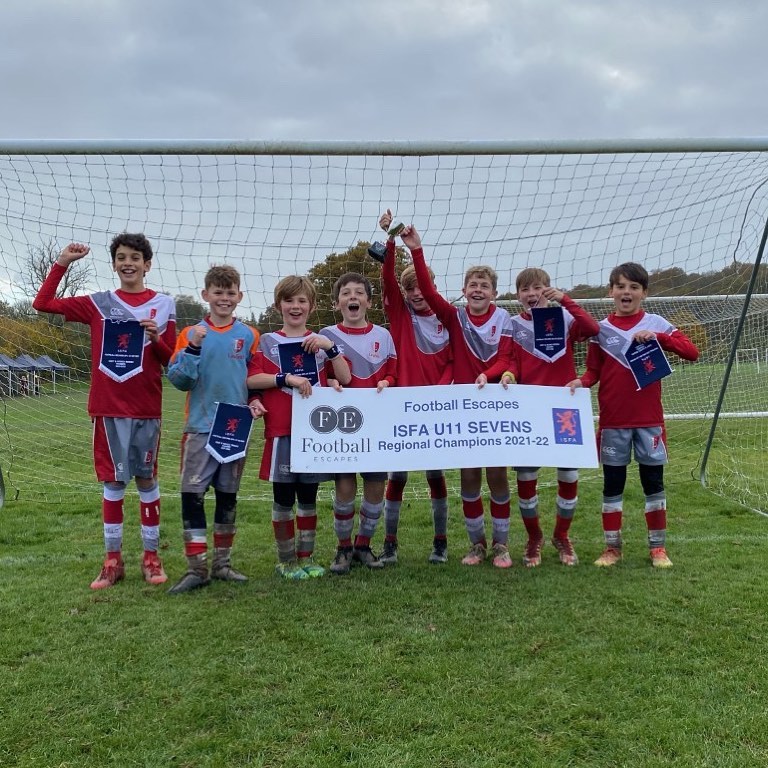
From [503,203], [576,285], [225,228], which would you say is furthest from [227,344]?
[576,285]

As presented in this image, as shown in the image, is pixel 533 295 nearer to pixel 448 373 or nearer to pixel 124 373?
pixel 448 373

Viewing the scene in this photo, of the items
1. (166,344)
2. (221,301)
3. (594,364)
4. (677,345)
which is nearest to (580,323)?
(594,364)

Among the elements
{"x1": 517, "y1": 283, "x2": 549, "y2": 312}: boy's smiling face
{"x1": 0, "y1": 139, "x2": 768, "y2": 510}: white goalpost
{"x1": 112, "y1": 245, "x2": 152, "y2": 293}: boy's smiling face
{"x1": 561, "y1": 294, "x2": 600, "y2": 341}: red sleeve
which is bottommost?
{"x1": 561, "y1": 294, "x2": 600, "y2": 341}: red sleeve

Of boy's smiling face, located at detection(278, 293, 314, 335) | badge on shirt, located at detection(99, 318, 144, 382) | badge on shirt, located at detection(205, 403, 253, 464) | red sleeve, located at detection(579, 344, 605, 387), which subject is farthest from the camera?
red sleeve, located at detection(579, 344, 605, 387)

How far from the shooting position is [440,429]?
3949 millimetres

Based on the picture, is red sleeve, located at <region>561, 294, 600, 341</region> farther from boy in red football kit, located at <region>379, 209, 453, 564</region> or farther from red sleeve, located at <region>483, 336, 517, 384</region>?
boy in red football kit, located at <region>379, 209, 453, 564</region>

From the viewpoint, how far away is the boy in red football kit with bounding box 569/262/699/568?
13.7ft

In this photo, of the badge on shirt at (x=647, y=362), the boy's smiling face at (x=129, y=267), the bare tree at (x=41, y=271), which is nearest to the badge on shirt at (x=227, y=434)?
the boy's smiling face at (x=129, y=267)

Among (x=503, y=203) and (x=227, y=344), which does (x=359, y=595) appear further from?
(x=503, y=203)

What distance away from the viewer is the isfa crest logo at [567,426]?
3.97 meters

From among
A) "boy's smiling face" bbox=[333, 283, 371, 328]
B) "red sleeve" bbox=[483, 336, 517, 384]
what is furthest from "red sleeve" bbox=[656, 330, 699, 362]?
"boy's smiling face" bbox=[333, 283, 371, 328]

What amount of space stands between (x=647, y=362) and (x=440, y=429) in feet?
4.77

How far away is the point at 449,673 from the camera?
2746 millimetres

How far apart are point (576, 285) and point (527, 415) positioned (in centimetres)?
193
